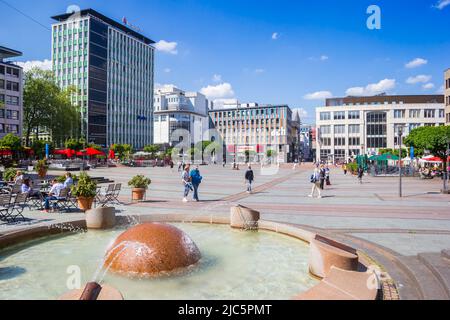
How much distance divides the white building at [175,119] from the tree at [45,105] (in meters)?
56.9

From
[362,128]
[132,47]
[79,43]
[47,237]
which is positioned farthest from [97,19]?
[47,237]

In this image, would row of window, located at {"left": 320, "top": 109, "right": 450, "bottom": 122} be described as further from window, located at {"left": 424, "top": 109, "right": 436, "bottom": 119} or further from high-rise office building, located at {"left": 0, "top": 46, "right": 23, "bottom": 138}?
high-rise office building, located at {"left": 0, "top": 46, "right": 23, "bottom": 138}

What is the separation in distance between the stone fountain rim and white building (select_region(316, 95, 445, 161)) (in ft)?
293

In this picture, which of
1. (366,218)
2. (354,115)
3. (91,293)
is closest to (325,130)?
(354,115)

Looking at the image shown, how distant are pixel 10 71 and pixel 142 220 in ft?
269

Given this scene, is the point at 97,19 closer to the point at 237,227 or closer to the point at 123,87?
the point at 123,87

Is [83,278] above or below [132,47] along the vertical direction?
below

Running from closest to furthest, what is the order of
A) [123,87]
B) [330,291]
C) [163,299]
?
[330,291], [163,299], [123,87]

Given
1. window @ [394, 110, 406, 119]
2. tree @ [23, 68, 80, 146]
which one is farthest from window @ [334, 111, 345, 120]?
tree @ [23, 68, 80, 146]

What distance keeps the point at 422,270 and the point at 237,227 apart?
5.11 meters

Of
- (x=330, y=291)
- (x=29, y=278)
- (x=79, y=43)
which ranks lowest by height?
(x=29, y=278)

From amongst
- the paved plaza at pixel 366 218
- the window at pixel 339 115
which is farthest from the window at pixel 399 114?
the paved plaza at pixel 366 218

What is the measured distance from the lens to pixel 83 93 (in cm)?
10850

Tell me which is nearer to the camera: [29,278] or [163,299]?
[163,299]
